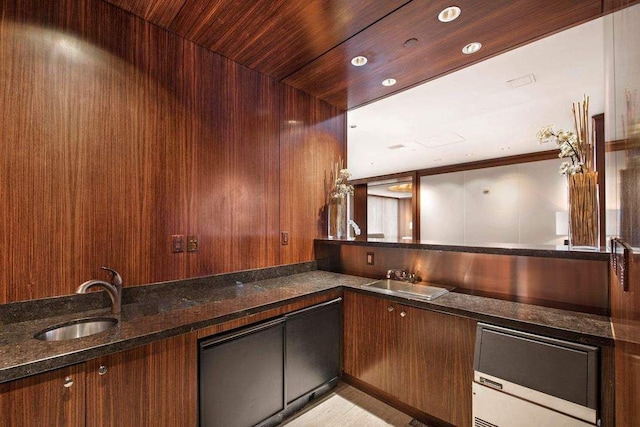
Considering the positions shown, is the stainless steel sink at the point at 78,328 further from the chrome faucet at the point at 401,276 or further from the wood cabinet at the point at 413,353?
the chrome faucet at the point at 401,276

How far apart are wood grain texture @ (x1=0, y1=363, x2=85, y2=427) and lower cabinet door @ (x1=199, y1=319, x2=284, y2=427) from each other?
1.62ft

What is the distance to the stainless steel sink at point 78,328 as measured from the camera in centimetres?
136

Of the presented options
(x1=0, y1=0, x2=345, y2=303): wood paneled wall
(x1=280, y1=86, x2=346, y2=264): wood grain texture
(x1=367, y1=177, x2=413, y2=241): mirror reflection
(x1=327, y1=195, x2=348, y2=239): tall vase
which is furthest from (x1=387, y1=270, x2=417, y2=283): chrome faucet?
(x1=367, y1=177, x2=413, y2=241): mirror reflection

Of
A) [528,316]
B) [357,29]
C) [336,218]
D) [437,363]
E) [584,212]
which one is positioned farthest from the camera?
[336,218]

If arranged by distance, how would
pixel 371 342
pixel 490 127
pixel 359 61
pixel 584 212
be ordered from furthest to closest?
1. pixel 490 127
2. pixel 359 61
3. pixel 371 342
4. pixel 584 212

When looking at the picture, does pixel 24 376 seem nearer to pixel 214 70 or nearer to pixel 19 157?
pixel 19 157

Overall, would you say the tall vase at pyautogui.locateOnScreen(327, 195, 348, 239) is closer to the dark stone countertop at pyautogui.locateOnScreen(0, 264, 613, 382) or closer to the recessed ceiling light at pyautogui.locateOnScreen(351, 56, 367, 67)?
the dark stone countertop at pyautogui.locateOnScreen(0, 264, 613, 382)

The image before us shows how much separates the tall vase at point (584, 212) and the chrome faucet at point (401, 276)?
1.02 meters

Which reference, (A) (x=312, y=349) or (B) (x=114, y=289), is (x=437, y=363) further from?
(B) (x=114, y=289)

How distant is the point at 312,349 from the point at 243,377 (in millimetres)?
567

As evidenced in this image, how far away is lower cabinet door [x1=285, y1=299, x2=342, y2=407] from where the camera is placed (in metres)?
1.91

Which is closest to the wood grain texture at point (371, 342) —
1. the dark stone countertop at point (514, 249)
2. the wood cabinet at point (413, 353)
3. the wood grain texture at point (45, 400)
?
the wood cabinet at point (413, 353)

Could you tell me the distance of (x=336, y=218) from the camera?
9.70ft

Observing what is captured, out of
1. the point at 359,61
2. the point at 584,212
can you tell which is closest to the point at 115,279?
the point at 359,61
